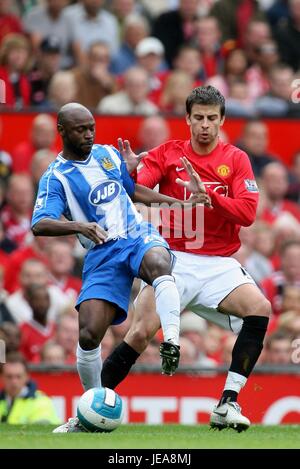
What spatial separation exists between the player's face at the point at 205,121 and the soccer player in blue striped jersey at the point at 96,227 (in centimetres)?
54

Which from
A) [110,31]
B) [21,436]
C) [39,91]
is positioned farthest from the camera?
[110,31]

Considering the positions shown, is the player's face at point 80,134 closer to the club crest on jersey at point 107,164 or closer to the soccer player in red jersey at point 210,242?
the club crest on jersey at point 107,164

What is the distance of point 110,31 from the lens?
683 inches

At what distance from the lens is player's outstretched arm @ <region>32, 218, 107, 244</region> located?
30.0 feet

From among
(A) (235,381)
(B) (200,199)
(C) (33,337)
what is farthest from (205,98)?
(C) (33,337)

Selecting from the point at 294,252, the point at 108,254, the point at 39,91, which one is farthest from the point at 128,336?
the point at 39,91

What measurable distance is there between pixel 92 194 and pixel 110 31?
8204 millimetres

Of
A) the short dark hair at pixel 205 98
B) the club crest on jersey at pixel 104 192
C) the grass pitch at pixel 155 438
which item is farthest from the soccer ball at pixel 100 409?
the short dark hair at pixel 205 98

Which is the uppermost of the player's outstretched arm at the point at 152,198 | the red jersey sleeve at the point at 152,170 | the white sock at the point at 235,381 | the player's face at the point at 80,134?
the player's face at the point at 80,134

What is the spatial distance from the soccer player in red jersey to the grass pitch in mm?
412

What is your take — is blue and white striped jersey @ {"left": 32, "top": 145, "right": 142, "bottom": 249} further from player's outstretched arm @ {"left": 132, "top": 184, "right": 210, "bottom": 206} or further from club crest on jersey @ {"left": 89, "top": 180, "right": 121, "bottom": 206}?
player's outstretched arm @ {"left": 132, "top": 184, "right": 210, "bottom": 206}

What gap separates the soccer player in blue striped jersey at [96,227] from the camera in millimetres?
9281
